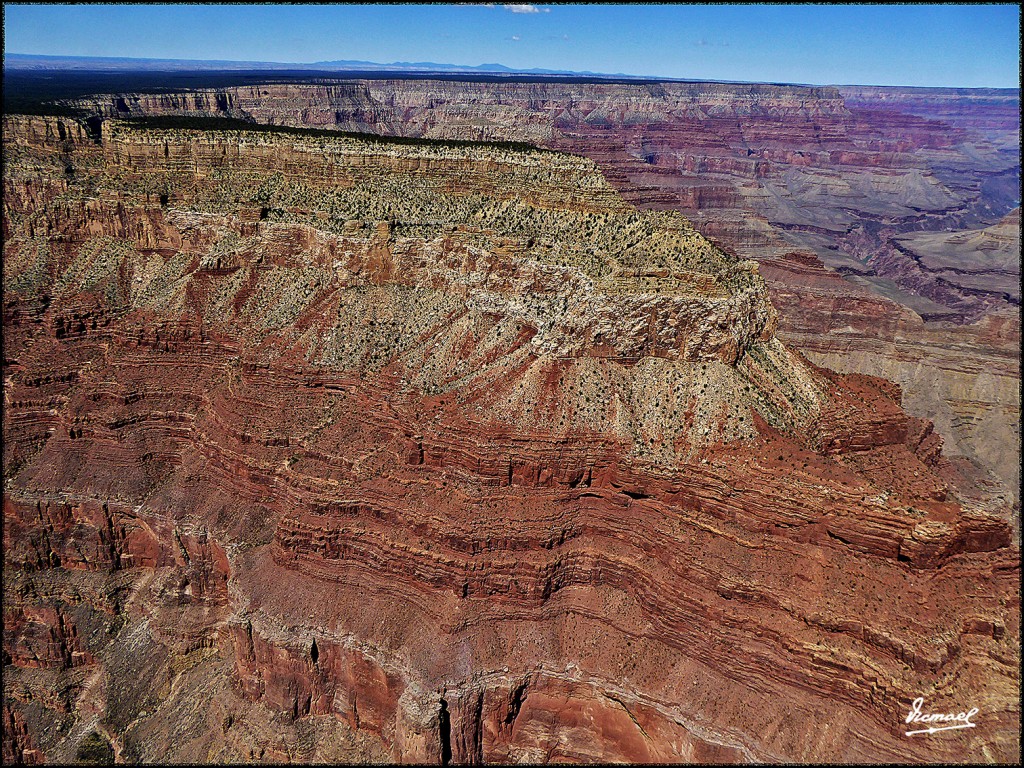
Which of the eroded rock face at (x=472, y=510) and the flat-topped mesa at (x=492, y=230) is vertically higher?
the flat-topped mesa at (x=492, y=230)

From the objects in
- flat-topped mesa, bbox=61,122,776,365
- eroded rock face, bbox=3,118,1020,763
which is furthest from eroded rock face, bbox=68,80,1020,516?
flat-topped mesa, bbox=61,122,776,365
